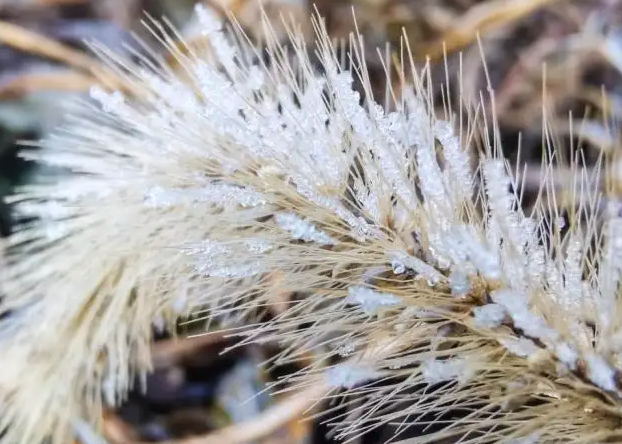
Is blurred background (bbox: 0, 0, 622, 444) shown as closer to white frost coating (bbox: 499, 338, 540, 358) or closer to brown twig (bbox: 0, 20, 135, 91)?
brown twig (bbox: 0, 20, 135, 91)

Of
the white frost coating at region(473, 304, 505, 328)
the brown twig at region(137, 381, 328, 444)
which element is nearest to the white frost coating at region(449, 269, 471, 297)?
the white frost coating at region(473, 304, 505, 328)

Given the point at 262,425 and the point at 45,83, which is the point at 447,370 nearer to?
the point at 262,425

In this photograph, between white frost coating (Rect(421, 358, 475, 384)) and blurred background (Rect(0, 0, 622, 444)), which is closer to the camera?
white frost coating (Rect(421, 358, 475, 384))

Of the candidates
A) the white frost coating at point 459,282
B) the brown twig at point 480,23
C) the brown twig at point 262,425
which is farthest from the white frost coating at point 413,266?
the brown twig at point 480,23

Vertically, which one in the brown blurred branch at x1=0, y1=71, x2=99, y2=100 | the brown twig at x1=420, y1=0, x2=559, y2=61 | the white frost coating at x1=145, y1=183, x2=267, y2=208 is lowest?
the white frost coating at x1=145, y1=183, x2=267, y2=208

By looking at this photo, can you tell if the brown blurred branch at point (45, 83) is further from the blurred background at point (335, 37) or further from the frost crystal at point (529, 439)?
the frost crystal at point (529, 439)

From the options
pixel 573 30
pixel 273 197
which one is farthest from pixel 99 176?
pixel 573 30

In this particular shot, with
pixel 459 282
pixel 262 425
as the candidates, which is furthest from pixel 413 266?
pixel 262 425
